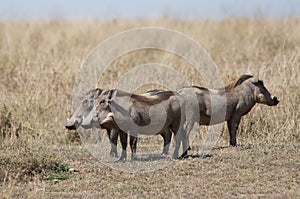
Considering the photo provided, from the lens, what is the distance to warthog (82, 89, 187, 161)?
25.9ft

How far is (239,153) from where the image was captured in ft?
27.4

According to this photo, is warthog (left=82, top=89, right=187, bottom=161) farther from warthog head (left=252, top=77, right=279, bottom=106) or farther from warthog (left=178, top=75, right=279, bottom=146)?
warthog head (left=252, top=77, right=279, bottom=106)

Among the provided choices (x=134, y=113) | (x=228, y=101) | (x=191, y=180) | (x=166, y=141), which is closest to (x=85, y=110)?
(x=134, y=113)

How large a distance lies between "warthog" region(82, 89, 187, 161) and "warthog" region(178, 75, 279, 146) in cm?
25

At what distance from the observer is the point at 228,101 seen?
8.81 meters

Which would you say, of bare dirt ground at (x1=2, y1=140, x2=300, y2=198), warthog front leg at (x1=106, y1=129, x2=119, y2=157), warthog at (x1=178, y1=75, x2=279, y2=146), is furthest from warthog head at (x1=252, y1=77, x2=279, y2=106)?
warthog front leg at (x1=106, y1=129, x2=119, y2=157)

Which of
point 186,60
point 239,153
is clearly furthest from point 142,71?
point 239,153

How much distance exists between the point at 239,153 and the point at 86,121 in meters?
1.84

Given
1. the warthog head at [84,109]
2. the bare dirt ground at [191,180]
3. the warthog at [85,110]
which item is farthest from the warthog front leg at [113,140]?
the warthog head at [84,109]

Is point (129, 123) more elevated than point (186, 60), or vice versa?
point (186, 60)

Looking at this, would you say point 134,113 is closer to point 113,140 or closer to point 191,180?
point 113,140

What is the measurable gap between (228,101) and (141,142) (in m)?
1.44

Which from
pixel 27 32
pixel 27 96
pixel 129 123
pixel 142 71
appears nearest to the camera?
pixel 129 123

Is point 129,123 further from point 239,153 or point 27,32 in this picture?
point 27,32
